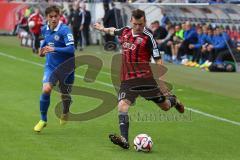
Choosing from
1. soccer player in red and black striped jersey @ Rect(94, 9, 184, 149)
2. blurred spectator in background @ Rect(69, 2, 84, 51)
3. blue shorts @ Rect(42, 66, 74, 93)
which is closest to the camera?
soccer player in red and black striped jersey @ Rect(94, 9, 184, 149)

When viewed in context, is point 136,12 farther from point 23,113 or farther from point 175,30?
point 175,30

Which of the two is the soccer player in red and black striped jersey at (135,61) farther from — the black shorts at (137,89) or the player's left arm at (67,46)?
the player's left arm at (67,46)

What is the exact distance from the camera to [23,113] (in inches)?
570

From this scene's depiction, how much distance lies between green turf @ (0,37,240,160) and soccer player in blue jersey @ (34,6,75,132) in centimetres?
51

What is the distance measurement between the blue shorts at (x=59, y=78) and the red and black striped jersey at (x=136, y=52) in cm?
178

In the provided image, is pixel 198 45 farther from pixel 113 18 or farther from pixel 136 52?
pixel 136 52

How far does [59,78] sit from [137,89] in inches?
88.5

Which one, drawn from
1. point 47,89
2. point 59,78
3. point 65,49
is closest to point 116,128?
point 59,78

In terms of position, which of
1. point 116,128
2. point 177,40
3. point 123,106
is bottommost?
point 177,40

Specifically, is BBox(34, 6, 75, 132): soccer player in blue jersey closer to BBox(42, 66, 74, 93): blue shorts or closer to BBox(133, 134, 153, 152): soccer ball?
BBox(42, 66, 74, 93): blue shorts

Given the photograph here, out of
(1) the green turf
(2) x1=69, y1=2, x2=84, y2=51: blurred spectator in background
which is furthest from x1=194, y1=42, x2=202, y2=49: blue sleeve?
(2) x1=69, y1=2, x2=84, y2=51: blurred spectator in background

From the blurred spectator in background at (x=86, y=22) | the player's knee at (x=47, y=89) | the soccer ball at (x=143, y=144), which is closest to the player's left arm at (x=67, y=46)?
the player's knee at (x=47, y=89)

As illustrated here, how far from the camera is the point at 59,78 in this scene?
1289 centimetres

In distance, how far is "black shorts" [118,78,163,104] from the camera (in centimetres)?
1103
